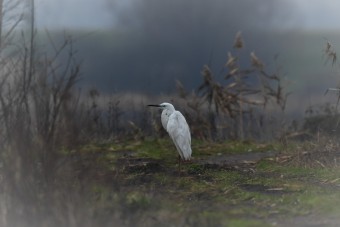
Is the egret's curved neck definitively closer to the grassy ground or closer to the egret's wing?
the egret's wing

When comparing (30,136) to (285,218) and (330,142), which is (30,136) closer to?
(285,218)

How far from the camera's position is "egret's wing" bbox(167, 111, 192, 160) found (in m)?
11.7

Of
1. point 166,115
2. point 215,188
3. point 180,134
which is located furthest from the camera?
point 166,115

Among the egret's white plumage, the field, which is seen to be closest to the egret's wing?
the egret's white plumage

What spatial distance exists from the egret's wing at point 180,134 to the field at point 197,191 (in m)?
0.28

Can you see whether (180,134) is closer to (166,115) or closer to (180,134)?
(180,134)

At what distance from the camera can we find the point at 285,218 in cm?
713

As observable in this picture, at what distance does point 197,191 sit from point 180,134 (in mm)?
2920

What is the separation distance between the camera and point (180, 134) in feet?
38.9

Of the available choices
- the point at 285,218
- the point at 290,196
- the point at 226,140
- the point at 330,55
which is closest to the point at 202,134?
the point at 226,140

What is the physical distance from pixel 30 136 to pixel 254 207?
2730mm

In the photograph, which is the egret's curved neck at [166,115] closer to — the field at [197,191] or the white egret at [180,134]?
the white egret at [180,134]

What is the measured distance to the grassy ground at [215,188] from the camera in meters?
6.52

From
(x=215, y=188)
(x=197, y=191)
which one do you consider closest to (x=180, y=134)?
(x=215, y=188)
